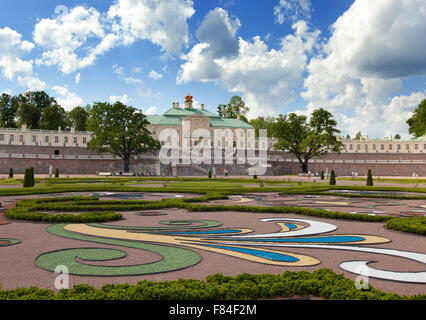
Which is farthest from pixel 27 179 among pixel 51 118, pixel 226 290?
pixel 51 118

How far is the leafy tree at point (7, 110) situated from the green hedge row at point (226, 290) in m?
92.5

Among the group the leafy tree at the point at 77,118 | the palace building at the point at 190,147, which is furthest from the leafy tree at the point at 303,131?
the leafy tree at the point at 77,118

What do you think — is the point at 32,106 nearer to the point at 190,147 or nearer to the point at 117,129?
the point at 117,129

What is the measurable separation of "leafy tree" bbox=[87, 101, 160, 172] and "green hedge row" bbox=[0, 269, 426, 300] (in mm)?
51684

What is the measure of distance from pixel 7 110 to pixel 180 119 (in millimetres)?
44466

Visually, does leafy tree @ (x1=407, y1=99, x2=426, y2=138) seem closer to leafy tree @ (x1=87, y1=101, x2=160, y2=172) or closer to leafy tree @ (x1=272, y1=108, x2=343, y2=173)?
leafy tree @ (x1=272, y1=108, x2=343, y2=173)

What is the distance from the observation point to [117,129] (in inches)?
2163

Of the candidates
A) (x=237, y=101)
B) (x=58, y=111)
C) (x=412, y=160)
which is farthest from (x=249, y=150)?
(x=58, y=111)

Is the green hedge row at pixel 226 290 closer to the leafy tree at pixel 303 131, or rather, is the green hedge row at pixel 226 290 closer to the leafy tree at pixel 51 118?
the leafy tree at pixel 303 131

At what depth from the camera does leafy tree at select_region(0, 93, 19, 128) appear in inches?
3206

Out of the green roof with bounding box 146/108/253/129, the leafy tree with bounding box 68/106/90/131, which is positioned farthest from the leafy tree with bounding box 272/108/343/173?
the leafy tree with bounding box 68/106/90/131

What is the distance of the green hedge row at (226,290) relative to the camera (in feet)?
13.1

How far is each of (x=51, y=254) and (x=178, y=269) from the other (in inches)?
114
